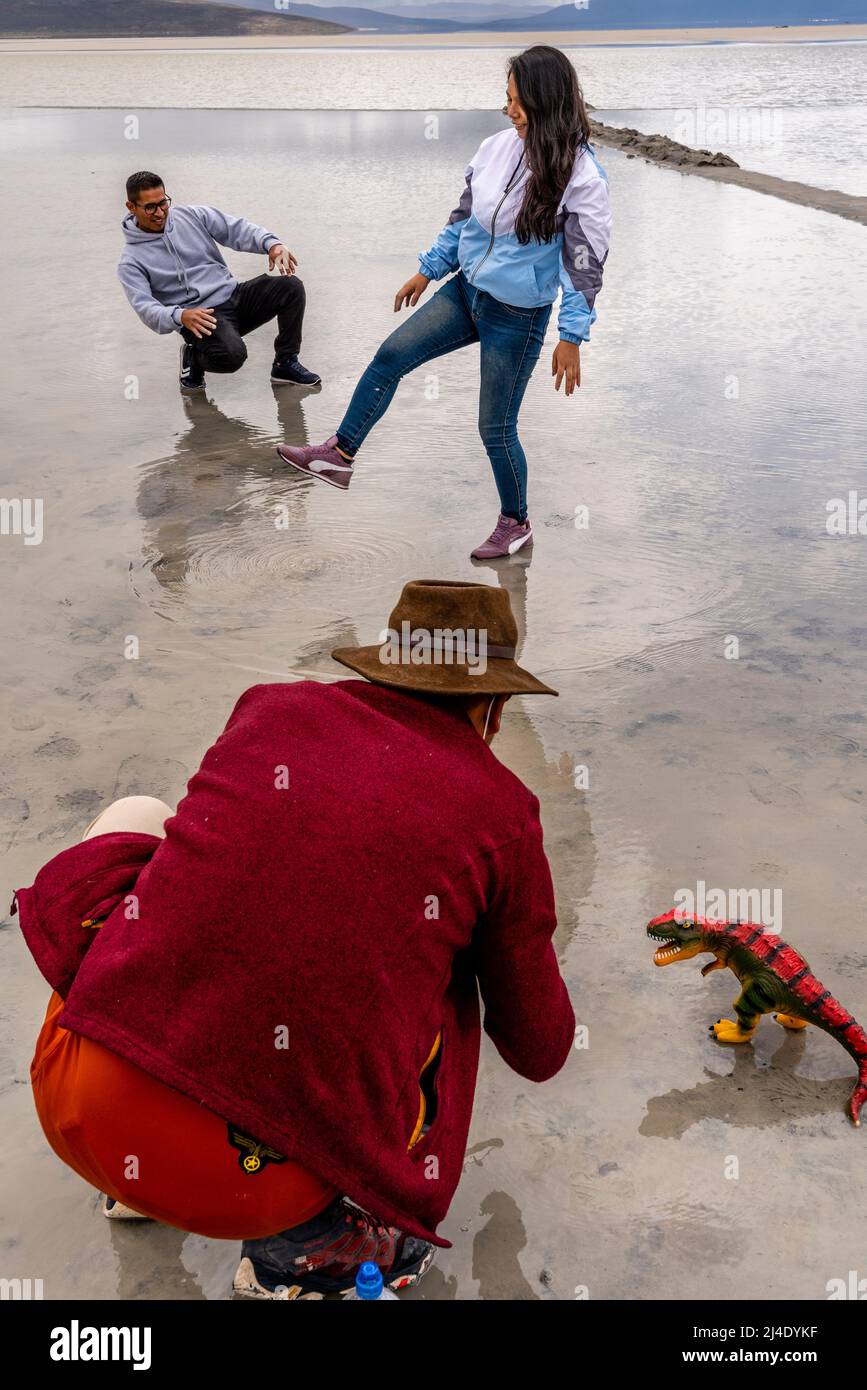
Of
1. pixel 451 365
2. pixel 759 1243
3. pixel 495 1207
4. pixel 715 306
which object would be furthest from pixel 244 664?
pixel 715 306

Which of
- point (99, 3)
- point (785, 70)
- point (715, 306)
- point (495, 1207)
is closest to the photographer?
point (495, 1207)

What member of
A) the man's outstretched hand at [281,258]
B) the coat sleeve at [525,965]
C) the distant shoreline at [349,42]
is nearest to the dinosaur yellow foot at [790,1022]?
the coat sleeve at [525,965]

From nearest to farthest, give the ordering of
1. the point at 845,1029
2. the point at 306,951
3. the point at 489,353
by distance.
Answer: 1. the point at 306,951
2. the point at 845,1029
3. the point at 489,353

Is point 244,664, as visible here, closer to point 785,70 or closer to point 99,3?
point 785,70

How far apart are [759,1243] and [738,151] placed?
15985 millimetres

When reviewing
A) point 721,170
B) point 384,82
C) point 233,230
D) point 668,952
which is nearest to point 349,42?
point 384,82

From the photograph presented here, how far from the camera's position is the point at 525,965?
1.95 metres

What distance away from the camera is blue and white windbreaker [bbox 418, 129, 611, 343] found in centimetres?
397

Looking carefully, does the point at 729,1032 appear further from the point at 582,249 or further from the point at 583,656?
the point at 582,249

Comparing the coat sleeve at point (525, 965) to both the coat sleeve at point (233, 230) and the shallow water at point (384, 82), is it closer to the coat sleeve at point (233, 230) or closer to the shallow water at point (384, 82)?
the coat sleeve at point (233, 230)

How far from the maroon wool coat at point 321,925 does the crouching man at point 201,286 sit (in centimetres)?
447

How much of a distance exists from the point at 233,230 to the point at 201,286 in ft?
1.09

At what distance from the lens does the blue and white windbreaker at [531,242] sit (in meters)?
3.97
